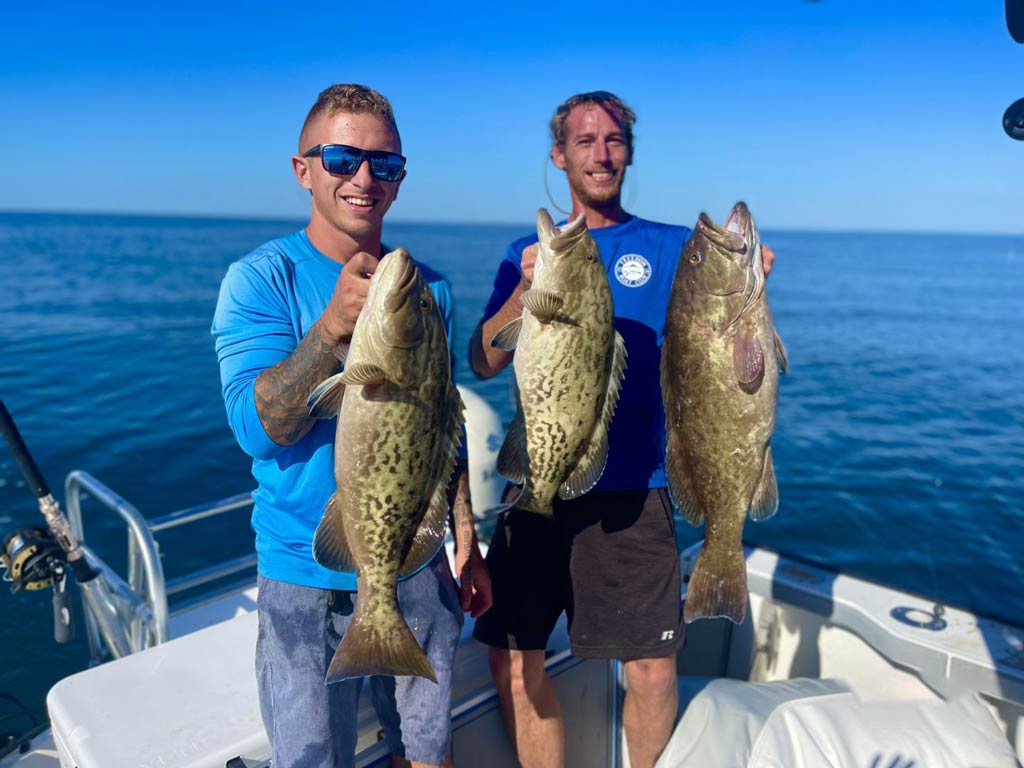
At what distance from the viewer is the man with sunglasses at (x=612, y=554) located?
11.5 ft

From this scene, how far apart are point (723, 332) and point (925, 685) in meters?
2.66

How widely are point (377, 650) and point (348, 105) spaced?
1982 mm

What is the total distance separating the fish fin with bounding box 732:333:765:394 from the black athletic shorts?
2.72ft

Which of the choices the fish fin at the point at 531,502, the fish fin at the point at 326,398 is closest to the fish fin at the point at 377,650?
the fish fin at the point at 326,398

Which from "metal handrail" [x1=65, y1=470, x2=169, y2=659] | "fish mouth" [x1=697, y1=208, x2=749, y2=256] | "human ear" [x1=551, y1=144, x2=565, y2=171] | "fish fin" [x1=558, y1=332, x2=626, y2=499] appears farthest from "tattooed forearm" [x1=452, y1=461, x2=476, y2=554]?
"human ear" [x1=551, y1=144, x2=565, y2=171]

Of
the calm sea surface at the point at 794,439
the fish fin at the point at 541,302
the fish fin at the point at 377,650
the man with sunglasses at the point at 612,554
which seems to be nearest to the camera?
the fish fin at the point at 377,650

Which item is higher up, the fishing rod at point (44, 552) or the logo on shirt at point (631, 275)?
the logo on shirt at point (631, 275)

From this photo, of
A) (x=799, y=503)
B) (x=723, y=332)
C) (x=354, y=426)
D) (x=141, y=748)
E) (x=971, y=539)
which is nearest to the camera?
(x=354, y=426)

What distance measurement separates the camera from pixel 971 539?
40.4 feet

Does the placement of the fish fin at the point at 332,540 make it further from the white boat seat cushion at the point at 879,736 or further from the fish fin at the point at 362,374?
the white boat seat cushion at the point at 879,736

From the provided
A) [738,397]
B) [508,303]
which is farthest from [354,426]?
[738,397]

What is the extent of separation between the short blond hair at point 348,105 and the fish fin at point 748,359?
165 centimetres

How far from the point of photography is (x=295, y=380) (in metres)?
2.33

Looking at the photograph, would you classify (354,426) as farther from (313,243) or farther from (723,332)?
(723,332)
